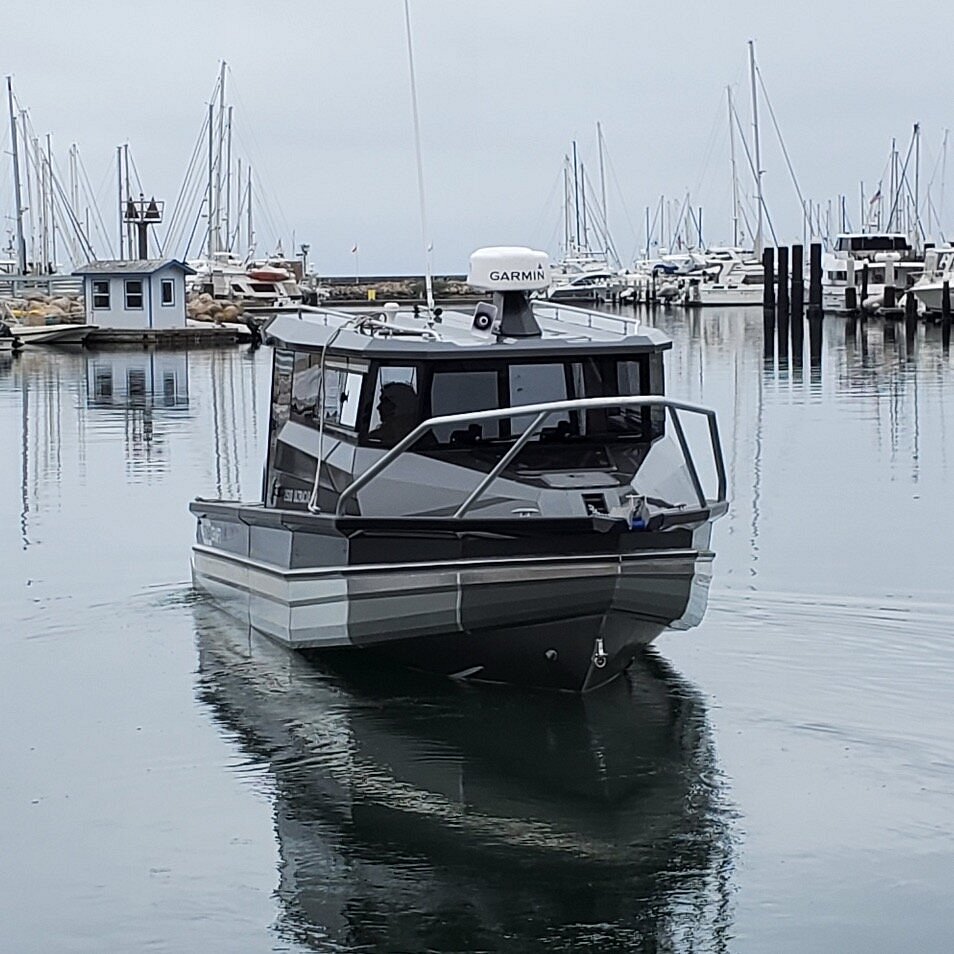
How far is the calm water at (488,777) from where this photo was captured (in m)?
9.16

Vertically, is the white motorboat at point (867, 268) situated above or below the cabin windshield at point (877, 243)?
below

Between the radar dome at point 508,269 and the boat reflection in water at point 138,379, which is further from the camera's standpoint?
the boat reflection in water at point 138,379

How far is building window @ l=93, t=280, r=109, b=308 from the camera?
60.5 meters

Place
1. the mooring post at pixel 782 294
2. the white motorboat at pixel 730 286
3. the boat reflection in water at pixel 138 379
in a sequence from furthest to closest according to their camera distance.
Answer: the white motorboat at pixel 730 286, the mooring post at pixel 782 294, the boat reflection in water at pixel 138 379

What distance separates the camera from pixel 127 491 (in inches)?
957

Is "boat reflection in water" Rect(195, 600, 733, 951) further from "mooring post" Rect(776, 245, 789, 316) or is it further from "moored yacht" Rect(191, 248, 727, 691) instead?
"mooring post" Rect(776, 245, 789, 316)

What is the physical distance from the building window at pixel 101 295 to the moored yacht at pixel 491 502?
157 feet

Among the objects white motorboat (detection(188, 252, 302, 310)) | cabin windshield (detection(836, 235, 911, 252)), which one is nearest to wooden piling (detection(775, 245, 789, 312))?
cabin windshield (detection(836, 235, 911, 252))

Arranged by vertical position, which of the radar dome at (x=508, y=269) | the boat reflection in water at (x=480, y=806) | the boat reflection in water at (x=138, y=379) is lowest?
the boat reflection in water at (x=480, y=806)

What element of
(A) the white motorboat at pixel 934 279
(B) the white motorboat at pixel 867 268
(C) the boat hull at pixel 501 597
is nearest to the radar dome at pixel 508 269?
(C) the boat hull at pixel 501 597

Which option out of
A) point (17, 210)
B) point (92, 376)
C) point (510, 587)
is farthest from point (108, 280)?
point (510, 587)

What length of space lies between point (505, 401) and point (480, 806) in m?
3.44

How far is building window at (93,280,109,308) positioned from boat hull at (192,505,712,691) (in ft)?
161

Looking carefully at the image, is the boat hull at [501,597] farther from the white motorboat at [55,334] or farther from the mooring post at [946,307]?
the mooring post at [946,307]
